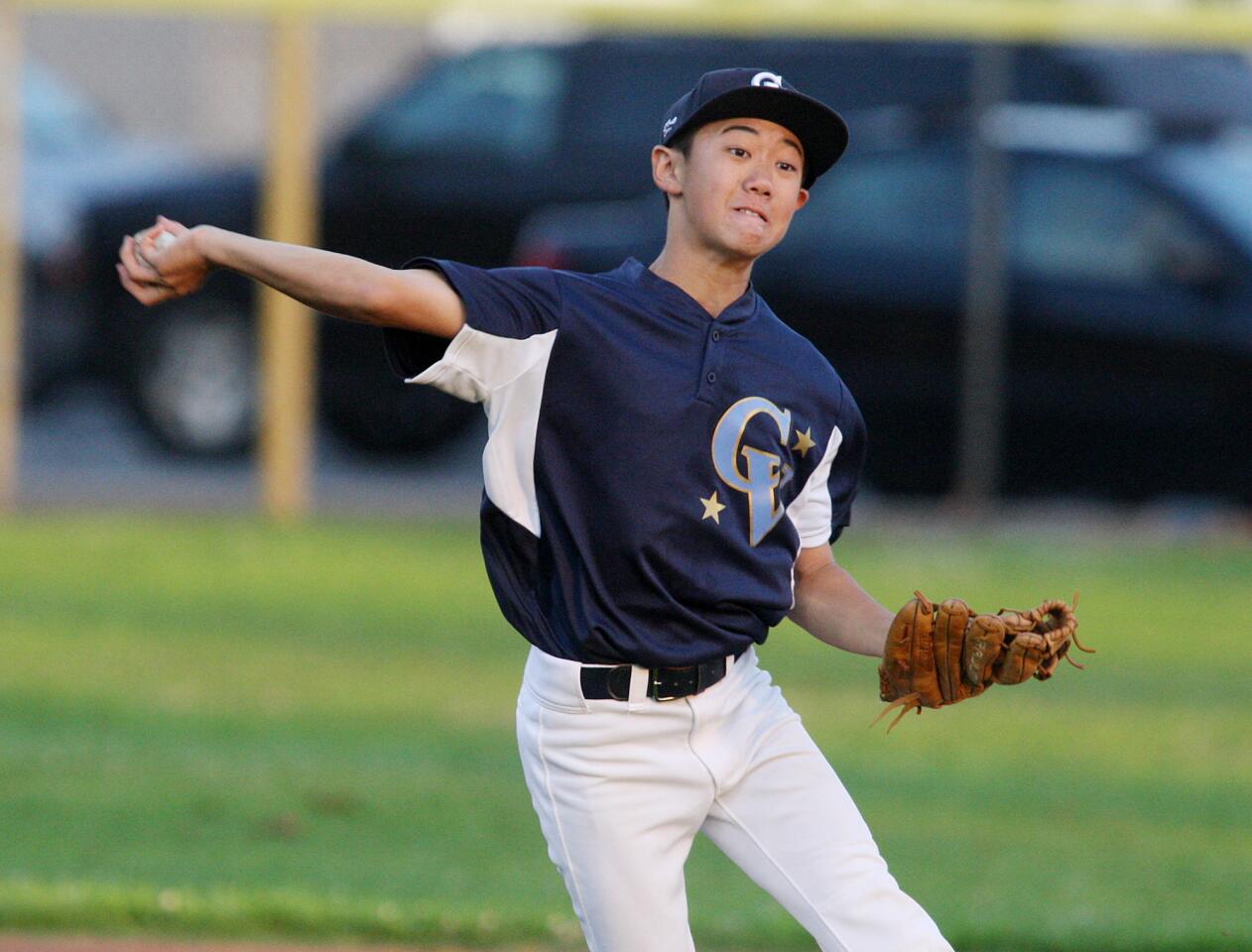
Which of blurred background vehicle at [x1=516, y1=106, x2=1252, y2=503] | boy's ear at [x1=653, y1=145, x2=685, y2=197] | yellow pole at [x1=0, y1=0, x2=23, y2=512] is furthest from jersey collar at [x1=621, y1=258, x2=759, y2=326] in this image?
yellow pole at [x1=0, y1=0, x2=23, y2=512]

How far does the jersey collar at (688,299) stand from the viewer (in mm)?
3498

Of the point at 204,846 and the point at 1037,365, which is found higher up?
the point at 1037,365

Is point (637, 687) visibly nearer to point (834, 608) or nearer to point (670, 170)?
point (834, 608)

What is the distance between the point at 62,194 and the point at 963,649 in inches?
367

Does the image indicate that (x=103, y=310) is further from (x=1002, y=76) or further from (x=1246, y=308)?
(x=1246, y=308)

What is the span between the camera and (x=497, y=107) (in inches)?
462

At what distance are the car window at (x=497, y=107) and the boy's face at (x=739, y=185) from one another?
8.34 meters

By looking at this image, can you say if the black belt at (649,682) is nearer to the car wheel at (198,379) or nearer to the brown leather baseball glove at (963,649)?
the brown leather baseball glove at (963,649)

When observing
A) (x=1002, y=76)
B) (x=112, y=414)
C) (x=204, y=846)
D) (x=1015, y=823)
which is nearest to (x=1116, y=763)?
(x=1015, y=823)

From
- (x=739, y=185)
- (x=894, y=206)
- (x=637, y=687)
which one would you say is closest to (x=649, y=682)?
(x=637, y=687)

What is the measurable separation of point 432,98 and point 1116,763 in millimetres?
6289

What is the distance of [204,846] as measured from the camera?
6043mm

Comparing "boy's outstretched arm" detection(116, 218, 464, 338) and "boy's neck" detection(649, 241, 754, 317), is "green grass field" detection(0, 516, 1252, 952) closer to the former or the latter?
"boy's neck" detection(649, 241, 754, 317)

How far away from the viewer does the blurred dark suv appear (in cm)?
1166
